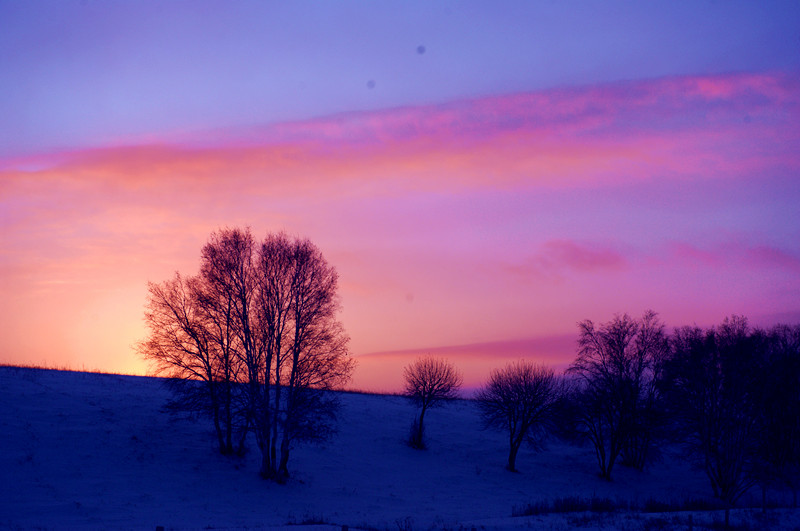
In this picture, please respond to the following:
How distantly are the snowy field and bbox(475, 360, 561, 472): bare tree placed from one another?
3.31m

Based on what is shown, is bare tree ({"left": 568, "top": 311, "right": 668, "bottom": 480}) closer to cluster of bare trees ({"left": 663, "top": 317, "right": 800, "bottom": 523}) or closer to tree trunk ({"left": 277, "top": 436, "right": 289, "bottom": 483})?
cluster of bare trees ({"left": 663, "top": 317, "right": 800, "bottom": 523})

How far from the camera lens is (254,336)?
1674 inches

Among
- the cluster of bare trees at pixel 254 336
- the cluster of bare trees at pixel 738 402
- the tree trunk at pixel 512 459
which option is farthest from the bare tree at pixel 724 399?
the cluster of bare trees at pixel 254 336

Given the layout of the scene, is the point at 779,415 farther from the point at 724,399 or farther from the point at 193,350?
the point at 193,350

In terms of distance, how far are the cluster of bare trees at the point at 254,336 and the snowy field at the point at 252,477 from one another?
12.3ft

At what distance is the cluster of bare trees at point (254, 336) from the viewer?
1656 inches

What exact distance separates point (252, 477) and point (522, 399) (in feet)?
94.2

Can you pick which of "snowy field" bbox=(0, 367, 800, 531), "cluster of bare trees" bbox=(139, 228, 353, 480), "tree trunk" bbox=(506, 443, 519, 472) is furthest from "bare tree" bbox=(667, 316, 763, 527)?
"cluster of bare trees" bbox=(139, 228, 353, 480)

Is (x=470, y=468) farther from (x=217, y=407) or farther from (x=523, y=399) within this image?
(x=217, y=407)

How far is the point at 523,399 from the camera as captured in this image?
6094cm

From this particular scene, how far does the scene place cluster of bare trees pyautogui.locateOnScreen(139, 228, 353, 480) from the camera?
42.1 meters

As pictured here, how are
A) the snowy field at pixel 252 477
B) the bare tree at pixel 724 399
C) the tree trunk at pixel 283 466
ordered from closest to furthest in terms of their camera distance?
1. the snowy field at pixel 252 477
2. the tree trunk at pixel 283 466
3. the bare tree at pixel 724 399

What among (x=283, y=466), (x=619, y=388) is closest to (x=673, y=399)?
(x=619, y=388)

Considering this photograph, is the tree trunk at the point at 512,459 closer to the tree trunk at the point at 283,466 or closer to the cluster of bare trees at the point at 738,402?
the cluster of bare trees at the point at 738,402
